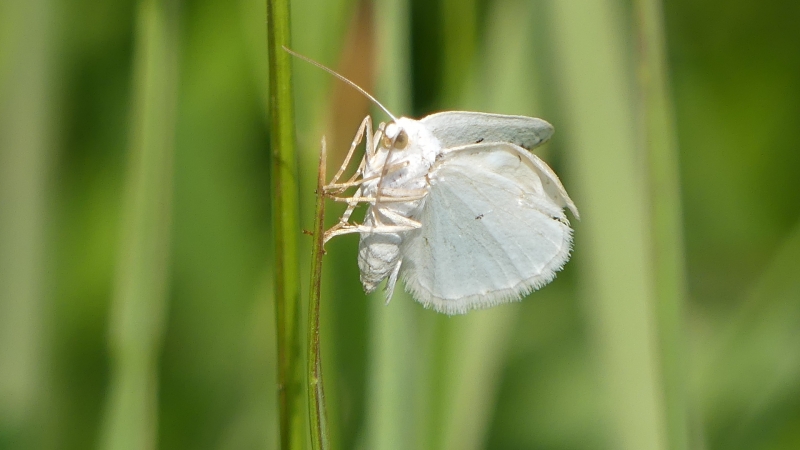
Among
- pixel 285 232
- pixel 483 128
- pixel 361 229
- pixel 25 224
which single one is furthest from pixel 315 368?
pixel 25 224

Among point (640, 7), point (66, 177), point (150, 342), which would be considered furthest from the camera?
point (66, 177)

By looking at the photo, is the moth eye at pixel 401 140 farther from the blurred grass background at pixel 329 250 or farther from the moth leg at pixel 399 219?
the blurred grass background at pixel 329 250

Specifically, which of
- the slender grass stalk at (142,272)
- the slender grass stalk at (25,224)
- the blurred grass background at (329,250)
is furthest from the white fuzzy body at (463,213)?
the slender grass stalk at (25,224)

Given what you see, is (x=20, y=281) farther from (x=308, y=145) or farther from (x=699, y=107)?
(x=699, y=107)

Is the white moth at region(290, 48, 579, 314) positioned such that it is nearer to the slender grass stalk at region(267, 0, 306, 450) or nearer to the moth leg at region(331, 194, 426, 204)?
the moth leg at region(331, 194, 426, 204)

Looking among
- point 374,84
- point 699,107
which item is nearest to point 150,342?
point 374,84

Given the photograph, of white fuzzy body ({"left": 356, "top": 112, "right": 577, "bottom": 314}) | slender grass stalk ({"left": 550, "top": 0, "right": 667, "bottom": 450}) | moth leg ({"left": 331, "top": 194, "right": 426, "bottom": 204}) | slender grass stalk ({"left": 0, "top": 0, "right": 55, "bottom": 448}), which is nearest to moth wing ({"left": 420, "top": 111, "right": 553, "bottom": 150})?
white fuzzy body ({"left": 356, "top": 112, "right": 577, "bottom": 314})
